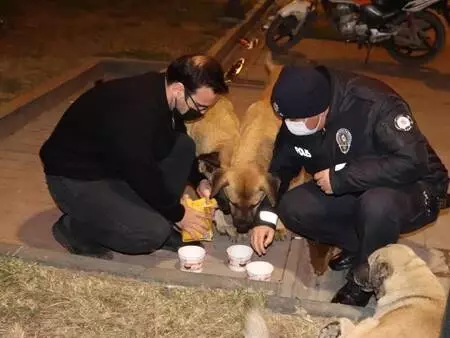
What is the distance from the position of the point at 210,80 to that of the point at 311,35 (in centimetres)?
894

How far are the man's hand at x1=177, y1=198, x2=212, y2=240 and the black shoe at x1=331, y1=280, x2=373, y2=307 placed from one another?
1.00 m

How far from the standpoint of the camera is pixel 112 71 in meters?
8.93

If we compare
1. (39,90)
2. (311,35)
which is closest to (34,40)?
(39,90)

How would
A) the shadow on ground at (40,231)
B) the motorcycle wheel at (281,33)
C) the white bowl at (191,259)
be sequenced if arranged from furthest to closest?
1. the motorcycle wheel at (281,33)
2. the shadow on ground at (40,231)
3. the white bowl at (191,259)

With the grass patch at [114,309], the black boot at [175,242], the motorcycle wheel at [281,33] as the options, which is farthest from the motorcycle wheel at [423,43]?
the grass patch at [114,309]

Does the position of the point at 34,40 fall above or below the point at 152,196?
below

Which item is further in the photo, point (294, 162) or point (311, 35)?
point (311, 35)

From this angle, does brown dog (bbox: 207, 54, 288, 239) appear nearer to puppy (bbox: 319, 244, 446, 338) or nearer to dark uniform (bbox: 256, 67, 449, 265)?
dark uniform (bbox: 256, 67, 449, 265)

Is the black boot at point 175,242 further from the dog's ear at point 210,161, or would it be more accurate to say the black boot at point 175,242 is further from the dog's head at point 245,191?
the dog's ear at point 210,161

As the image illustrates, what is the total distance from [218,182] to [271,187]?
0.38m

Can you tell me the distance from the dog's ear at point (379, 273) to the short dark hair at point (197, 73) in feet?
4.54

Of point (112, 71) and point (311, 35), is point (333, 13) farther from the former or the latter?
point (112, 71)

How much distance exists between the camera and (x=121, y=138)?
158 inches

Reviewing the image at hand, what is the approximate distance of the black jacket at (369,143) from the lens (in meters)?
3.81
